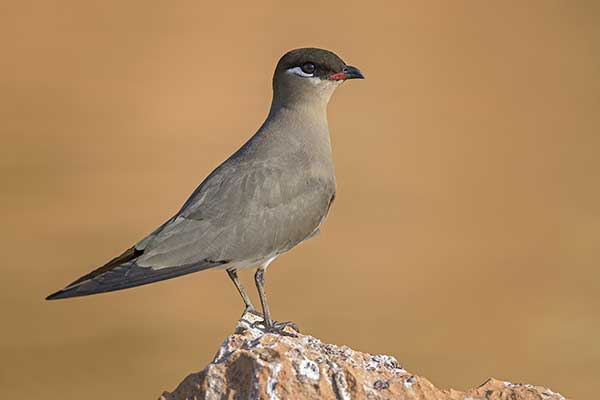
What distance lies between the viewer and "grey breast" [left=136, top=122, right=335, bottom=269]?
5.86 m

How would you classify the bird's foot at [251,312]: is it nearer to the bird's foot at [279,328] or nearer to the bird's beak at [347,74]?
the bird's foot at [279,328]

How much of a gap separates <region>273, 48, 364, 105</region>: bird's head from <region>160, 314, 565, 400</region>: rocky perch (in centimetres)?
267

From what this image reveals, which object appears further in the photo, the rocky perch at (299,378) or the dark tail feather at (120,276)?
the dark tail feather at (120,276)

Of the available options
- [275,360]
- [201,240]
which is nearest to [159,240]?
[201,240]

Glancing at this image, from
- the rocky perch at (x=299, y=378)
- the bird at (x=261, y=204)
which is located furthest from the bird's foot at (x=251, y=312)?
the rocky perch at (x=299, y=378)

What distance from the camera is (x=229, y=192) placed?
241 inches

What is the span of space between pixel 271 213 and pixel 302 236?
1.06 ft

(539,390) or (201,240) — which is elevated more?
(201,240)

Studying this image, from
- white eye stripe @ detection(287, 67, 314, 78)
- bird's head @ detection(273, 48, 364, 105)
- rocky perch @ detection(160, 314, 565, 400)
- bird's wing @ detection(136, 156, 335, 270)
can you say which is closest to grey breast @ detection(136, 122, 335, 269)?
bird's wing @ detection(136, 156, 335, 270)

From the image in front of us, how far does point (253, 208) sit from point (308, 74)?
1.28 meters

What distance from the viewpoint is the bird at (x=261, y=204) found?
18.7 feet

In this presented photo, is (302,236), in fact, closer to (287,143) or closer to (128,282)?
(287,143)

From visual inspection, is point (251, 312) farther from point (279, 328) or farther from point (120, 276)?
point (120, 276)

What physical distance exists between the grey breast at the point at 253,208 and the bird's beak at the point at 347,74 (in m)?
0.57
